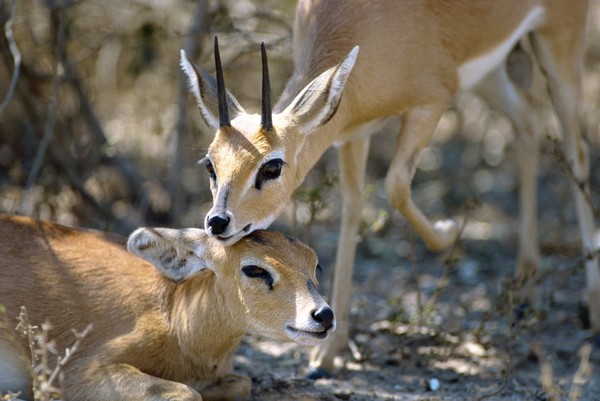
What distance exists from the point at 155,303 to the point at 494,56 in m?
3.77

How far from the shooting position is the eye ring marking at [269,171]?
6.04 m

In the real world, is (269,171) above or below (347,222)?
below

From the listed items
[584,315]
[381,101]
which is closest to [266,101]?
[381,101]

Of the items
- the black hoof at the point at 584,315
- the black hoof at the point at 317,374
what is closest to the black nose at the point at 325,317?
the black hoof at the point at 317,374

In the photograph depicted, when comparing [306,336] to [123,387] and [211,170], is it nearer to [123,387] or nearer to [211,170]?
[123,387]

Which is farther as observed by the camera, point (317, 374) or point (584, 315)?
point (584, 315)

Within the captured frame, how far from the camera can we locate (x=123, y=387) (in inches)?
225

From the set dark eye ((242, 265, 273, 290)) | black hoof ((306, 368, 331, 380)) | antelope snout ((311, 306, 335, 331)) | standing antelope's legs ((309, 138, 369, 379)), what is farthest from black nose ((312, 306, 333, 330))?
standing antelope's legs ((309, 138, 369, 379))

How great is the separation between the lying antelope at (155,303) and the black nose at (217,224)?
301 millimetres

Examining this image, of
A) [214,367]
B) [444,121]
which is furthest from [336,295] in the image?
[444,121]

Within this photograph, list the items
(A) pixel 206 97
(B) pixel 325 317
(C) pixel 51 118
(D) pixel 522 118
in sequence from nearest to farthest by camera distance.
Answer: (B) pixel 325 317 < (A) pixel 206 97 < (C) pixel 51 118 < (D) pixel 522 118

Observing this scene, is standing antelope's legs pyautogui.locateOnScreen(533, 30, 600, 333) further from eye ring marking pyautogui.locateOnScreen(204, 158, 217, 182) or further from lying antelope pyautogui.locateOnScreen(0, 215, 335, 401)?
eye ring marking pyautogui.locateOnScreen(204, 158, 217, 182)

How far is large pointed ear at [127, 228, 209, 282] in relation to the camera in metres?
6.03

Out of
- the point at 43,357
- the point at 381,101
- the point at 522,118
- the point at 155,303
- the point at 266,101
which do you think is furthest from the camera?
the point at 522,118
